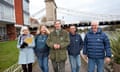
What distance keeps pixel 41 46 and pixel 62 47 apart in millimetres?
994

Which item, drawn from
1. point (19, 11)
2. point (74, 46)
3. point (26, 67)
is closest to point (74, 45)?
point (74, 46)

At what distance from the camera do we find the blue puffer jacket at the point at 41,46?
26.0ft

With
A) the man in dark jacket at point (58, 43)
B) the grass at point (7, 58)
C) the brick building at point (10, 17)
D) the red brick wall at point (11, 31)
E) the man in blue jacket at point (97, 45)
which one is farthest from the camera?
the red brick wall at point (11, 31)

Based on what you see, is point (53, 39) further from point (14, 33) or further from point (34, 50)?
point (14, 33)

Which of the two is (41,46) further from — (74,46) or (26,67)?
(74,46)

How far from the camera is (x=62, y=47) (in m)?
7.23

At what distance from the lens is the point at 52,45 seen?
730cm

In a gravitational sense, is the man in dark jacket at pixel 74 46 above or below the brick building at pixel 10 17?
below

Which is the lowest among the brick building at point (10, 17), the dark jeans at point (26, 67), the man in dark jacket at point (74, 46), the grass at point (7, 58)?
the grass at point (7, 58)

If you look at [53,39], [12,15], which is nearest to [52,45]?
[53,39]

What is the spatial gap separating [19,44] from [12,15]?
40482 mm

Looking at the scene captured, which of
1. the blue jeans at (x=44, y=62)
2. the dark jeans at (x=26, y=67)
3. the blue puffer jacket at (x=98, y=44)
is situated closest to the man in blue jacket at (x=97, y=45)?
the blue puffer jacket at (x=98, y=44)

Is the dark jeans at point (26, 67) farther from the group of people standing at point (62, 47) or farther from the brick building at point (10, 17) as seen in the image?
the brick building at point (10, 17)

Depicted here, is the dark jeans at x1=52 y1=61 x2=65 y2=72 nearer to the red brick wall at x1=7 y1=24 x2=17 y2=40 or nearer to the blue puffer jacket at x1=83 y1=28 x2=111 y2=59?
the blue puffer jacket at x1=83 y1=28 x2=111 y2=59
